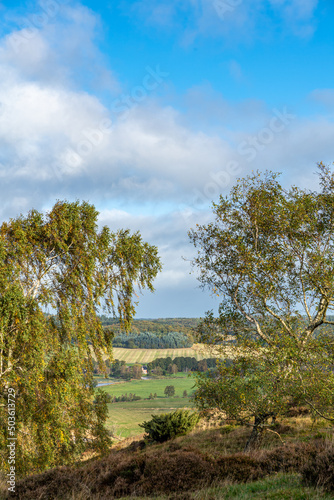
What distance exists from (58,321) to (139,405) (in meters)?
76.5

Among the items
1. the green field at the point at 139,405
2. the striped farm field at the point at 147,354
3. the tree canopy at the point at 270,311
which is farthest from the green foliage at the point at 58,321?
the striped farm field at the point at 147,354

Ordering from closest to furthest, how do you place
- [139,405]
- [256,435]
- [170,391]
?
1. [256,435]
2. [139,405]
3. [170,391]

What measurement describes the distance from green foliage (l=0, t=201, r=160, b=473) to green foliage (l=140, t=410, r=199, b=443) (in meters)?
7.88

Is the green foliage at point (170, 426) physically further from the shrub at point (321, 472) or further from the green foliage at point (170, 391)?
the green foliage at point (170, 391)

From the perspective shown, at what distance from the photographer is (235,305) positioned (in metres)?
A: 16.3

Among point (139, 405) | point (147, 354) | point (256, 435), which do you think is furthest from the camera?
point (147, 354)

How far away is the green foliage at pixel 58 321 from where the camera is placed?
12.4 metres

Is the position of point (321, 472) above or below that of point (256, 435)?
above

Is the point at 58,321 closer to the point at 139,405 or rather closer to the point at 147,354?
the point at 139,405

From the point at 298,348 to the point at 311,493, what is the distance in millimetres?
6707

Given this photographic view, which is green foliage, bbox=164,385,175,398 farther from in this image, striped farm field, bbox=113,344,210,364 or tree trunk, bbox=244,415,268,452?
tree trunk, bbox=244,415,268,452

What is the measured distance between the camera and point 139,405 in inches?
3280

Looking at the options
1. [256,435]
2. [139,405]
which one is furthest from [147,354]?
[256,435]

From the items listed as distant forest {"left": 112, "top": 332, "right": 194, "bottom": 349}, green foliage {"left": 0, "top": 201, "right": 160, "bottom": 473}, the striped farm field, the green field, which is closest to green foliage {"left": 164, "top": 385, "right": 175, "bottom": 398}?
the green field
